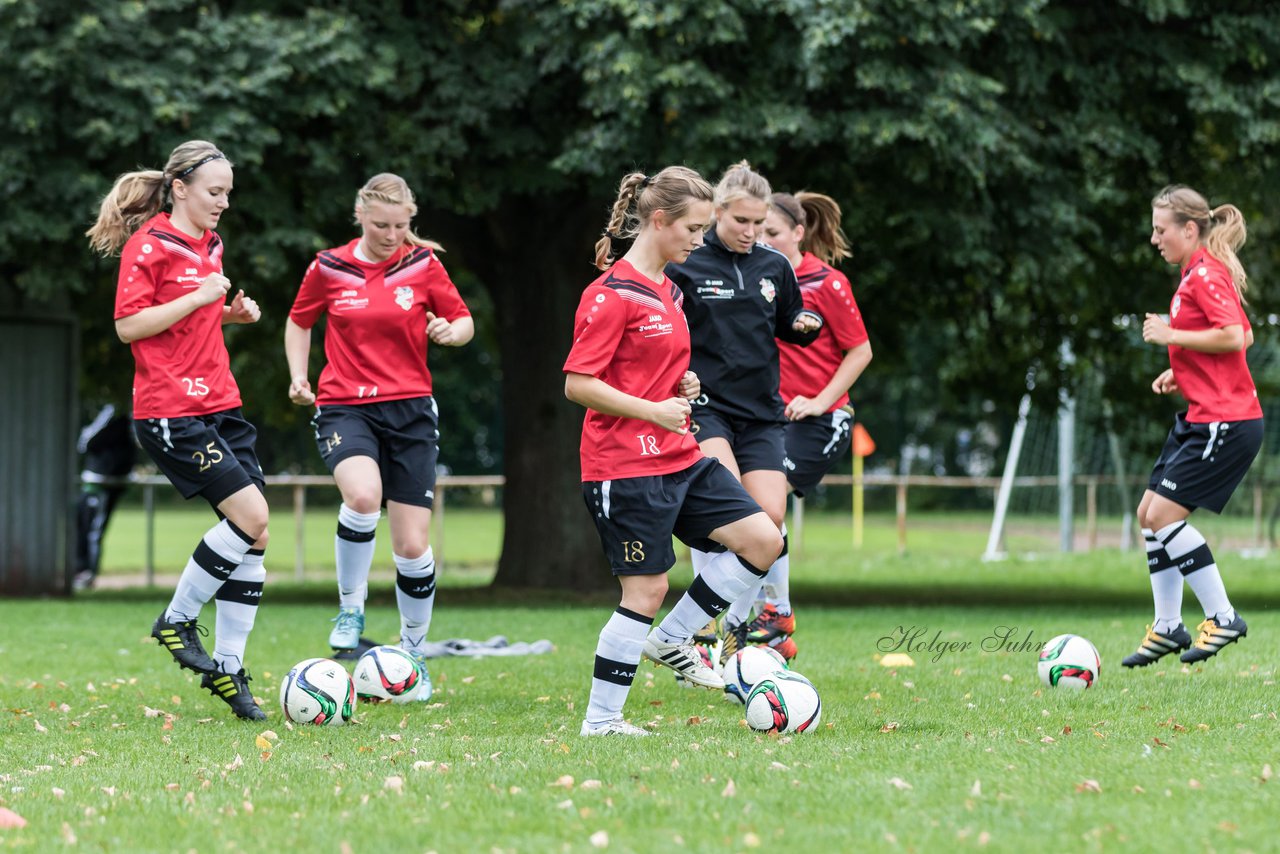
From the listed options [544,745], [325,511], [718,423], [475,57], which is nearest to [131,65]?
[475,57]

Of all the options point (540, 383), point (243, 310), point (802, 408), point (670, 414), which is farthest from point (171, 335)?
point (540, 383)

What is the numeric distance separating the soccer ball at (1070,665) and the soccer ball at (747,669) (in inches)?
50.1

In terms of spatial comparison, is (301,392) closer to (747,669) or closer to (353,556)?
(353,556)

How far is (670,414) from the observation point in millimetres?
5762

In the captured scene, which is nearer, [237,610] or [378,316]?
[237,610]

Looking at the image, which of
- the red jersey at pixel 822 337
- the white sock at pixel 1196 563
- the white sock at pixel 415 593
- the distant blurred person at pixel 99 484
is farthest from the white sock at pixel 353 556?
the distant blurred person at pixel 99 484

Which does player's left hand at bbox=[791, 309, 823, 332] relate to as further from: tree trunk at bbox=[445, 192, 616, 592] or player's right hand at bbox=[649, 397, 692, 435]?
tree trunk at bbox=[445, 192, 616, 592]

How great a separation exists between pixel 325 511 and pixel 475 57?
18124 mm

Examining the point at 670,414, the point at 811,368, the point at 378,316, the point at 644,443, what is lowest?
the point at 644,443

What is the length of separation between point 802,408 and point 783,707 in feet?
8.35

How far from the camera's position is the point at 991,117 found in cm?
1249

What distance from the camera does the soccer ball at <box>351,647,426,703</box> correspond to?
23.5 feet

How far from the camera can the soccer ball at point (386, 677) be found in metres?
7.16

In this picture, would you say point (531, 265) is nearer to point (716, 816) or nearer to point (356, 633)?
point (356, 633)
